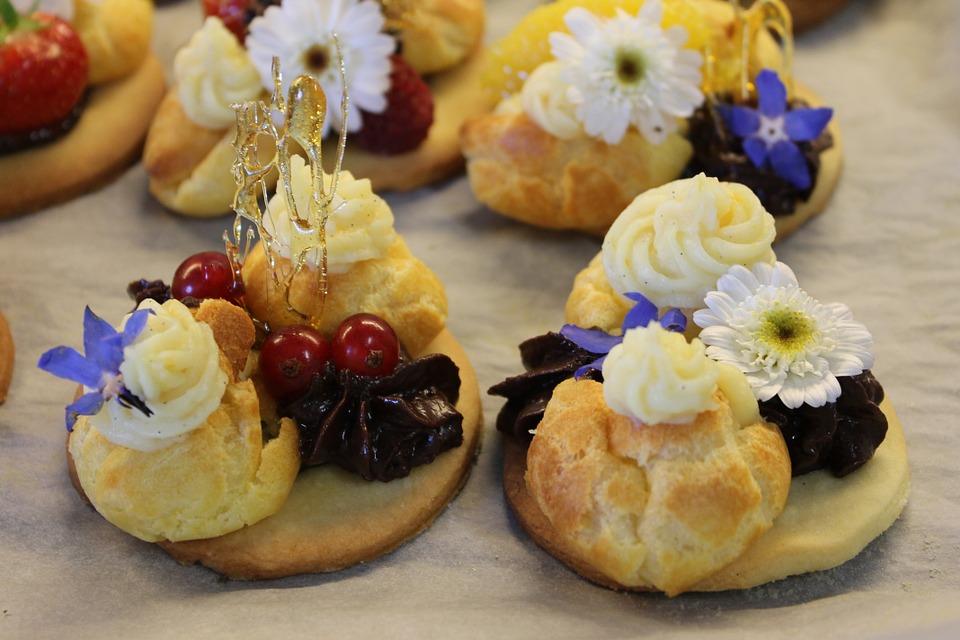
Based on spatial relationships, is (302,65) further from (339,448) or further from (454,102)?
(339,448)

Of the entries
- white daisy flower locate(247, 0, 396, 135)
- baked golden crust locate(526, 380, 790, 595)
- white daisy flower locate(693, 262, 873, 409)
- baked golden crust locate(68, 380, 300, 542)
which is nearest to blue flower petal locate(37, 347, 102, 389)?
baked golden crust locate(68, 380, 300, 542)

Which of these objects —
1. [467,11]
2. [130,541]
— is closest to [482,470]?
[130,541]

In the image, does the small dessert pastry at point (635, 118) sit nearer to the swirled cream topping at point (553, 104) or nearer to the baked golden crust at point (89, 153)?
the swirled cream topping at point (553, 104)

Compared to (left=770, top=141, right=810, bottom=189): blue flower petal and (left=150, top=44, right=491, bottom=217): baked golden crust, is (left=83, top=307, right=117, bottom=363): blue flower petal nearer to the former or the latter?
(left=150, top=44, right=491, bottom=217): baked golden crust

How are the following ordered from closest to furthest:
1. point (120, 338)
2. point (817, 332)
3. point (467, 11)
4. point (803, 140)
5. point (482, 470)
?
1. point (120, 338)
2. point (817, 332)
3. point (482, 470)
4. point (803, 140)
5. point (467, 11)

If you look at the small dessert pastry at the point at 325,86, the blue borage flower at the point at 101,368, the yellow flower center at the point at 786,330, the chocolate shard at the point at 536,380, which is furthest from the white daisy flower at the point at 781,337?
the small dessert pastry at the point at 325,86

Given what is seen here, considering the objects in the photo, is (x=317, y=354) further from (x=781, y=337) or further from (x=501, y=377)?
(x=781, y=337)
